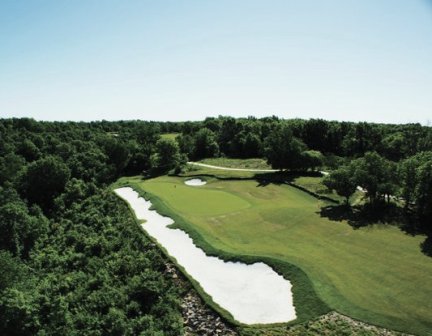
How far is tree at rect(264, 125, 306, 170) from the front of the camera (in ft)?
238

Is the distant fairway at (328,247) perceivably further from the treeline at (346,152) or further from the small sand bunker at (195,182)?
the small sand bunker at (195,182)

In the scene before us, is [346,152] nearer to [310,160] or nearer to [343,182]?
[310,160]

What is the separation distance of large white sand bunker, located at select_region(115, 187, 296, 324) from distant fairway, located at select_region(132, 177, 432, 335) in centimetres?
228

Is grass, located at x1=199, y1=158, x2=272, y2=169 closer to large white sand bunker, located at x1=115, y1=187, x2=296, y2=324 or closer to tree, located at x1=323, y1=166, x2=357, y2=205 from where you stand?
tree, located at x1=323, y1=166, x2=357, y2=205

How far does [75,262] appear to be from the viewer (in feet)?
131

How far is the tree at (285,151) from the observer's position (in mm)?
72438

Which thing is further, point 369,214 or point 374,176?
point 374,176

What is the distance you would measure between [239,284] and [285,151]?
4518cm

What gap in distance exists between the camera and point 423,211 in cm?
4456

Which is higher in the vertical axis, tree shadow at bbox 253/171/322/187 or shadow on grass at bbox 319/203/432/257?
tree shadow at bbox 253/171/322/187

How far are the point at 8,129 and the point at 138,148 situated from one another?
4152cm

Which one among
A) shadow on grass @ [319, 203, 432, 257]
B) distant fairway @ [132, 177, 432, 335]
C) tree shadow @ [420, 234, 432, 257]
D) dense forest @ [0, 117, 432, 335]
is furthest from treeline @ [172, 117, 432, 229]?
distant fairway @ [132, 177, 432, 335]

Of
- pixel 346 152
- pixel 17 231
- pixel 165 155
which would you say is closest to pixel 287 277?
pixel 17 231

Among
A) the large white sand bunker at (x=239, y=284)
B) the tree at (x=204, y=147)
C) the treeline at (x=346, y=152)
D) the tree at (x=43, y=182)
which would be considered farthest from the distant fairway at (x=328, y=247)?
the tree at (x=204, y=147)
